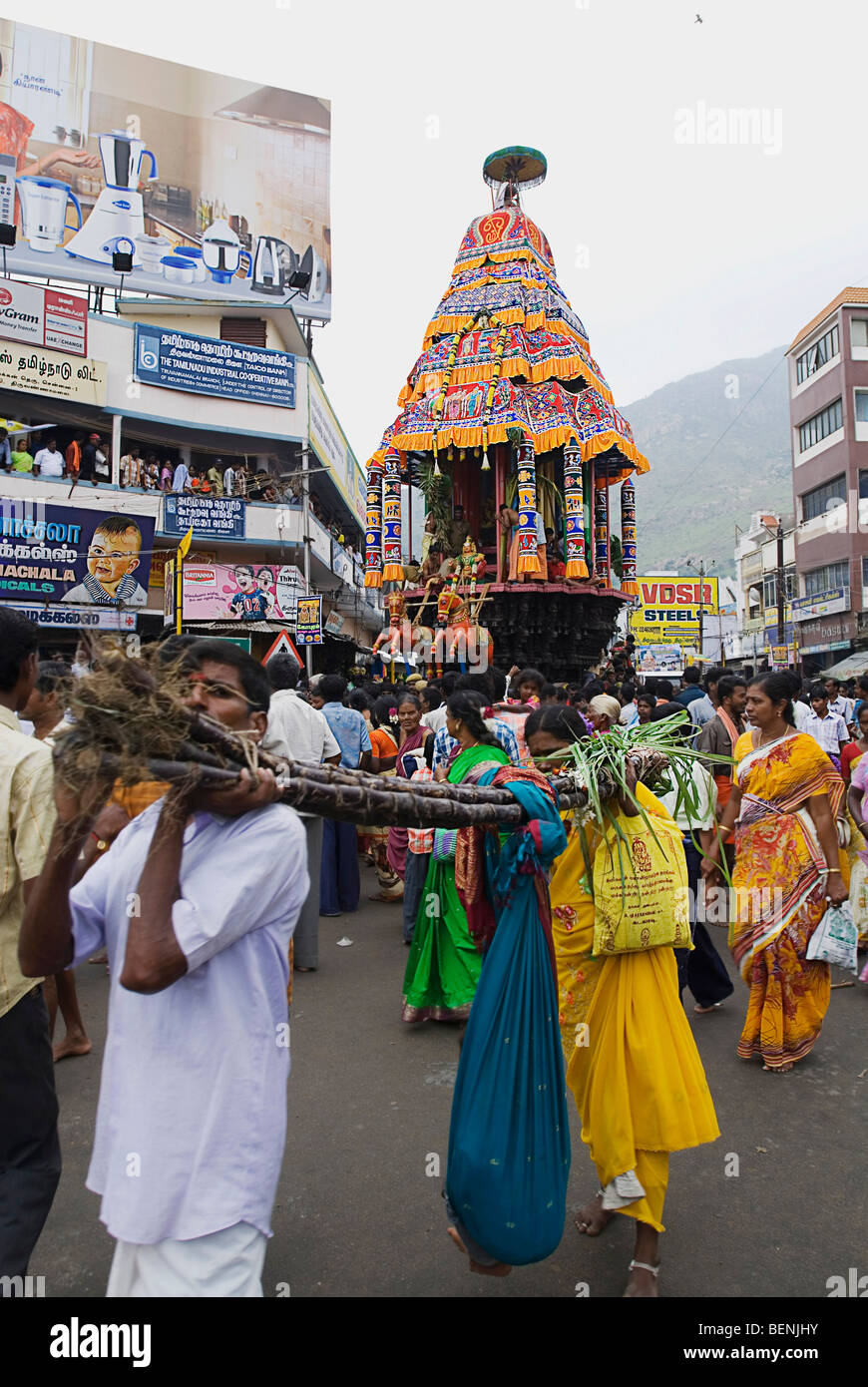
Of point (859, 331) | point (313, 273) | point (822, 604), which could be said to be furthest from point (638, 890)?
point (859, 331)

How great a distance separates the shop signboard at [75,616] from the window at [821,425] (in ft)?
88.8

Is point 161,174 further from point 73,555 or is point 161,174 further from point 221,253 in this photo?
point 73,555

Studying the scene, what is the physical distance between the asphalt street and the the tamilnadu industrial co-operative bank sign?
91.3 feet

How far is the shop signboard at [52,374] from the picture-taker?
19.3 metres

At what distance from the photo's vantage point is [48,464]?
64.2 ft

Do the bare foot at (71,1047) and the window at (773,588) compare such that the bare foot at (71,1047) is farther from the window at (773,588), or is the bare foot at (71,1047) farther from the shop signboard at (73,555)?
the window at (773,588)

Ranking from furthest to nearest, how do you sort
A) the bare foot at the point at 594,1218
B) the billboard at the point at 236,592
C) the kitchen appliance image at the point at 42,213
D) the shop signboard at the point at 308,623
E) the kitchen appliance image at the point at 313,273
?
the kitchen appliance image at the point at 313,273 < the kitchen appliance image at the point at 42,213 < the billboard at the point at 236,592 < the shop signboard at the point at 308,623 < the bare foot at the point at 594,1218

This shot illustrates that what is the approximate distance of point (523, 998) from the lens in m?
2.41

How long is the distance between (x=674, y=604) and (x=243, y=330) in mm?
18408

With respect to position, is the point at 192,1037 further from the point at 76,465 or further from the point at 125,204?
the point at 125,204

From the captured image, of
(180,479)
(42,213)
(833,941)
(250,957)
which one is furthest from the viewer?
(42,213)

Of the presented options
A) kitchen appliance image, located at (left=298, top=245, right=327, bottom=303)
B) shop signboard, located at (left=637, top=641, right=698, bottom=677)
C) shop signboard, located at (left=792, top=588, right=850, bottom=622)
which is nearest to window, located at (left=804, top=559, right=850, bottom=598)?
shop signboard, located at (left=792, top=588, right=850, bottom=622)

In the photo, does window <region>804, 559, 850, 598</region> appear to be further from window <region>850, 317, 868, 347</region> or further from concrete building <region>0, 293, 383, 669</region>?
concrete building <region>0, 293, 383, 669</region>

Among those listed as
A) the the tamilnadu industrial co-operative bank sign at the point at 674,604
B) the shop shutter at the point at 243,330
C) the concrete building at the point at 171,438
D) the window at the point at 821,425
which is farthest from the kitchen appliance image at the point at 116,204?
the window at the point at 821,425
